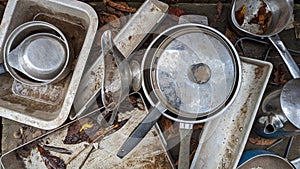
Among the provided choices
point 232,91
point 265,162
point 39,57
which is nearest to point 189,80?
point 232,91

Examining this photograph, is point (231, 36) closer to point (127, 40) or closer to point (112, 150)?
point (127, 40)

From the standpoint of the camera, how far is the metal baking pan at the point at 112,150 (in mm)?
1388

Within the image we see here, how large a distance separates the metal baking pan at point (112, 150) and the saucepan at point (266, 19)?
0.47 meters

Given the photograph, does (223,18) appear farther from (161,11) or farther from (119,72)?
(119,72)

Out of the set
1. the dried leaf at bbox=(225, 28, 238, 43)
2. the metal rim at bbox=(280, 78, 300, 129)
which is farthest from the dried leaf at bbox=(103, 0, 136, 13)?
the metal rim at bbox=(280, 78, 300, 129)

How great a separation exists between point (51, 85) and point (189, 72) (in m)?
0.52

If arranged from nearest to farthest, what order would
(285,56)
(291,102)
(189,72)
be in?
1. (189,72)
2. (291,102)
3. (285,56)

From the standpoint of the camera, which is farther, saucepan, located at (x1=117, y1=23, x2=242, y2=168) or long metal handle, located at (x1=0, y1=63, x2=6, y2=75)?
long metal handle, located at (x1=0, y1=63, x2=6, y2=75)

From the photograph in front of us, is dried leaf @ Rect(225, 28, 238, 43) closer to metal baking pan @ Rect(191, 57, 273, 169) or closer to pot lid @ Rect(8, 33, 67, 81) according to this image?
metal baking pan @ Rect(191, 57, 273, 169)

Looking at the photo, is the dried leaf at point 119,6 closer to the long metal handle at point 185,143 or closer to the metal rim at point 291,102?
the long metal handle at point 185,143

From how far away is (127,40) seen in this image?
52.6 inches

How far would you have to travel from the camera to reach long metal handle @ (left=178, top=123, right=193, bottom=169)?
3.93 feet

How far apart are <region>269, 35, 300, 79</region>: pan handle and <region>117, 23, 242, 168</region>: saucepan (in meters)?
0.26

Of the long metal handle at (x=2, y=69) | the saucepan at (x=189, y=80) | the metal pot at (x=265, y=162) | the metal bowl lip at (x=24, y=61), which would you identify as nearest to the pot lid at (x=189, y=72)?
the saucepan at (x=189, y=80)
